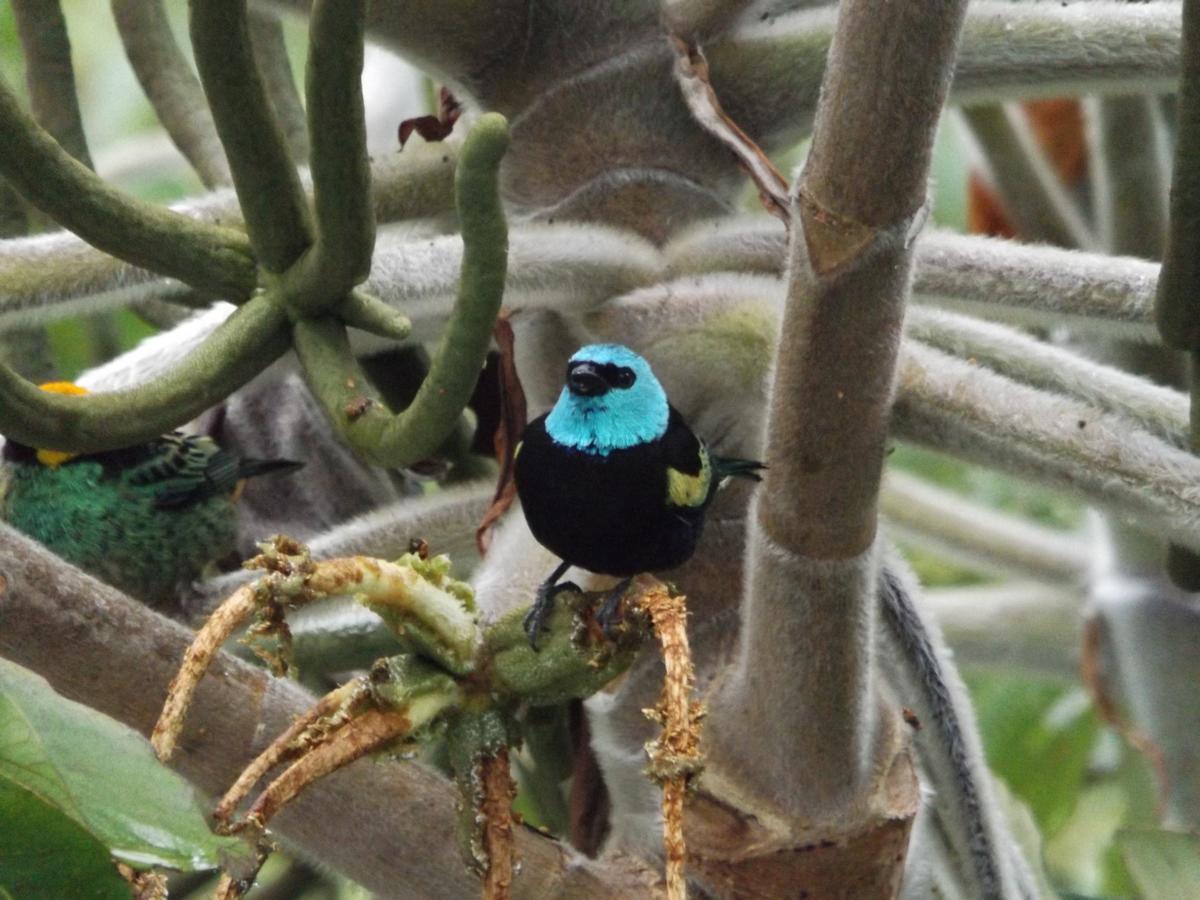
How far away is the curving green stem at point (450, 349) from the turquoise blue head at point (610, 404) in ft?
0.59

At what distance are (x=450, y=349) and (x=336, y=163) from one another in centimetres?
11

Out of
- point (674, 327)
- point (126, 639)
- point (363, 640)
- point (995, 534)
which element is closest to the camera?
point (126, 639)

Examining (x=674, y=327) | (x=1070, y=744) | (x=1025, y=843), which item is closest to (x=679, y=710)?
(x=674, y=327)

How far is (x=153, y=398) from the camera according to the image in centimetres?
84

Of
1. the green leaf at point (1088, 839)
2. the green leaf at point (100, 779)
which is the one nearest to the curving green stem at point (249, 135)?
the green leaf at point (100, 779)

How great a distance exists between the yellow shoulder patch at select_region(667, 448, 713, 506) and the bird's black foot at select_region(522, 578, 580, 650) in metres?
0.11

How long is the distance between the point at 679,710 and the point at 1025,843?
83 cm

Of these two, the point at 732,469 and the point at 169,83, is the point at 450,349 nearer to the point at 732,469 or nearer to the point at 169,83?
the point at 732,469

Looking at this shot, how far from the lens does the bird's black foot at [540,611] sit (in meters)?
0.83

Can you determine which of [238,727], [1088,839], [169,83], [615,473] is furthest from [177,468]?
[1088,839]

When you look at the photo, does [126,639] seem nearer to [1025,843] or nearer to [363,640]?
[363,640]

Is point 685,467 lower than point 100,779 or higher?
lower

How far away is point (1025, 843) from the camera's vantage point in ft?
4.62

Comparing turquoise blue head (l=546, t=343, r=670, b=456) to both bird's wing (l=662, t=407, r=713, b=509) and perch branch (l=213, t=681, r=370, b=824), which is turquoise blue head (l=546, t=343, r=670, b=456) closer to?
bird's wing (l=662, t=407, r=713, b=509)
